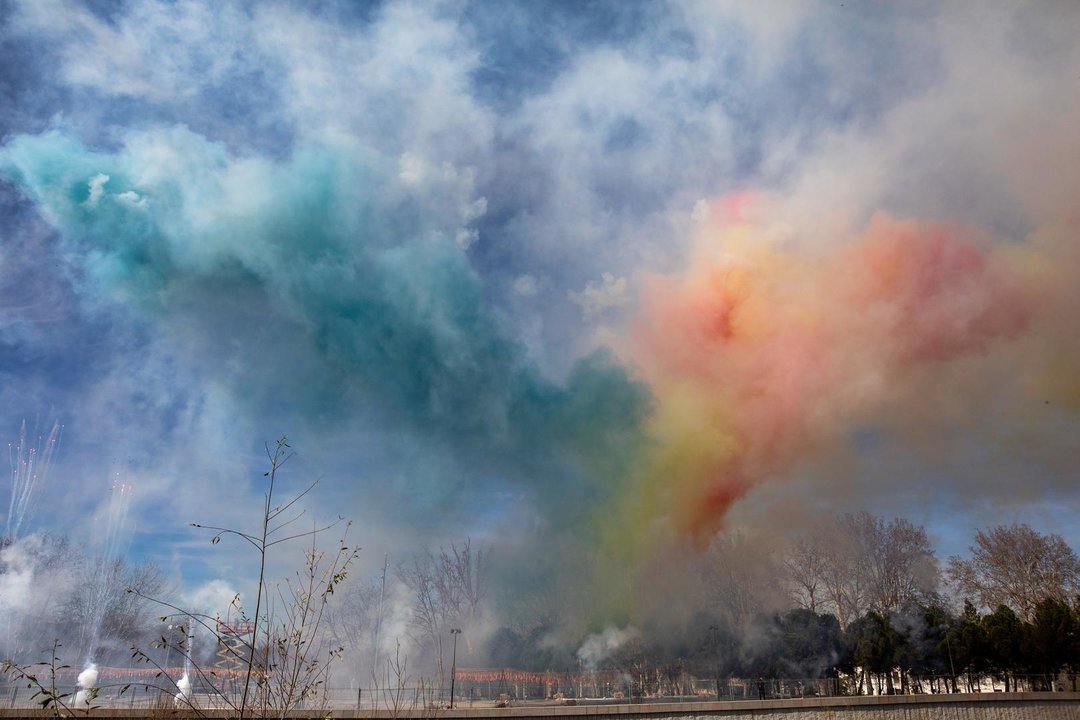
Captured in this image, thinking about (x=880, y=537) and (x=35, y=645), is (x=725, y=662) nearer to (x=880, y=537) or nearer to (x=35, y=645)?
(x=880, y=537)

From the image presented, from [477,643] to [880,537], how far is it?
46224mm

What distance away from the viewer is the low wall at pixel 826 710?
26.5m

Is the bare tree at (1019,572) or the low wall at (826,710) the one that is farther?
the bare tree at (1019,572)

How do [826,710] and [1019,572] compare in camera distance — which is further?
[1019,572]

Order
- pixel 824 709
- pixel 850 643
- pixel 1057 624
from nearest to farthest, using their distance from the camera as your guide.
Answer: pixel 824 709, pixel 1057 624, pixel 850 643

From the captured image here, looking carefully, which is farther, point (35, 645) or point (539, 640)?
point (539, 640)

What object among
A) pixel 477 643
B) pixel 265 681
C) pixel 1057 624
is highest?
pixel 265 681

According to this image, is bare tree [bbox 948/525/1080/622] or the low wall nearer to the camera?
the low wall

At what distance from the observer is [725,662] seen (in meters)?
57.6

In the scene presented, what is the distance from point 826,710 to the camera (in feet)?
104

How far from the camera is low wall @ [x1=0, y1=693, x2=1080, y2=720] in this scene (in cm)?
2650

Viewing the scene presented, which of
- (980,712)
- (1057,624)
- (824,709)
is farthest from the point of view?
(1057,624)

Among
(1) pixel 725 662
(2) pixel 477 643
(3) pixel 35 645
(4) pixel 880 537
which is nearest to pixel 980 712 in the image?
(1) pixel 725 662

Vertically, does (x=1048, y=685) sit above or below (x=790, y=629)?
below
